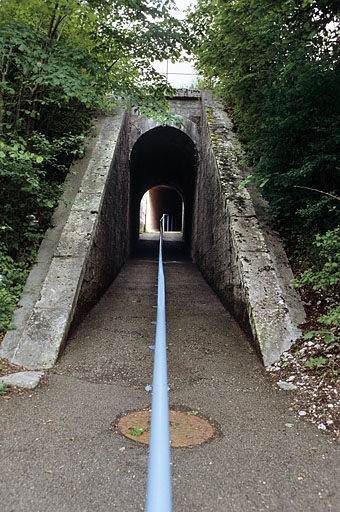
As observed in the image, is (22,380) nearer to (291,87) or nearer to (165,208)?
(291,87)

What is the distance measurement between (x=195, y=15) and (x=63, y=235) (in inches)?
165

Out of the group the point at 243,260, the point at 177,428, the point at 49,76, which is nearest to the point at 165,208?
the point at 243,260

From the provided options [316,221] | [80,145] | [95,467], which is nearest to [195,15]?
[80,145]

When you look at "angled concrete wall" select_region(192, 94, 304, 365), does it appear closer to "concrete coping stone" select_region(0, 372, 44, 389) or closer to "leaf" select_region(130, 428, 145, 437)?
"leaf" select_region(130, 428, 145, 437)

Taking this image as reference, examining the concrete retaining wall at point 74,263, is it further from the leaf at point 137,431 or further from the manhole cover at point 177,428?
the leaf at point 137,431

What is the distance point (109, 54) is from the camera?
224 inches

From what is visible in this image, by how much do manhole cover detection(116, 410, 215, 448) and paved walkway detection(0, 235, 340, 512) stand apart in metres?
0.08

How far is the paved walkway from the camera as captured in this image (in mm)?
1948

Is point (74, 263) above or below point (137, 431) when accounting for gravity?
above

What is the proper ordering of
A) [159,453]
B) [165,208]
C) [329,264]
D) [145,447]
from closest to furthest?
[159,453] → [145,447] → [329,264] → [165,208]

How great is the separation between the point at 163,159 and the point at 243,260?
9931 mm

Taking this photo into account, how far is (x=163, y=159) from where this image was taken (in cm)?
1428

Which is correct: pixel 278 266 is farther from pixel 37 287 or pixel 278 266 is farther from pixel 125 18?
pixel 125 18

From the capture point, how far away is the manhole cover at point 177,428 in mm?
2535
